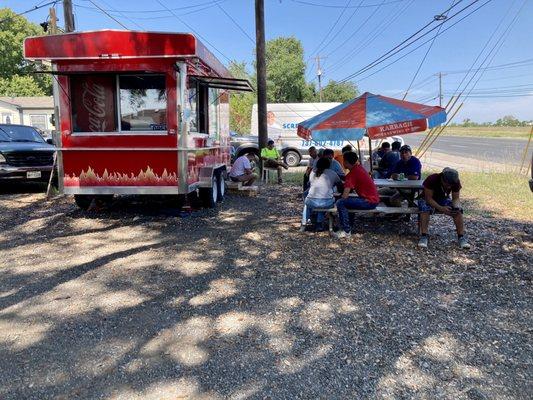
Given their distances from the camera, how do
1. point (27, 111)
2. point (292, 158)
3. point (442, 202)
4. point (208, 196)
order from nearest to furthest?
point (442, 202) → point (208, 196) → point (292, 158) → point (27, 111)

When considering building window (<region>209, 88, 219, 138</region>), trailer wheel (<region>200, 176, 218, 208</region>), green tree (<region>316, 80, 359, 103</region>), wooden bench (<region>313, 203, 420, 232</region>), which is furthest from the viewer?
green tree (<region>316, 80, 359, 103</region>)

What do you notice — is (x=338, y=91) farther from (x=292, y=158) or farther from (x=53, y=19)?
(x=53, y=19)

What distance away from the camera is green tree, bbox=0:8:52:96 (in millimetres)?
52344

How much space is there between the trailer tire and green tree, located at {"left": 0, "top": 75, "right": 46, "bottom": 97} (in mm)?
42975

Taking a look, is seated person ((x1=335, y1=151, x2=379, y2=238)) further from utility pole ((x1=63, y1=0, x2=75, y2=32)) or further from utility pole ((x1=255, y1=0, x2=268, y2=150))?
utility pole ((x1=63, y1=0, x2=75, y2=32))

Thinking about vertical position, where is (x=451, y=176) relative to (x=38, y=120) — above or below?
below

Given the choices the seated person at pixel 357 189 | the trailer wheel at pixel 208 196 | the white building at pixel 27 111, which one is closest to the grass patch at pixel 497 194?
the seated person at pixel 357 189

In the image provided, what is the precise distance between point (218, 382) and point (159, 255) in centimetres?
307

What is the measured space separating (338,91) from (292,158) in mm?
38122

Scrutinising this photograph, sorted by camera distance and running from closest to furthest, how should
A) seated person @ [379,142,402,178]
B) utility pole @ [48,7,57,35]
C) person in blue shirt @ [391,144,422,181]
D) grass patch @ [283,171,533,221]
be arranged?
person in blue shirt @ [391,144,422,181]
grass patch @ [283,171,533,221]
seated person @ [379,142,402,178]
utility pole @ [48,7,57,35]

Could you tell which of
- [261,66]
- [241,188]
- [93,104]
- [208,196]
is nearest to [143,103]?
[93,104]

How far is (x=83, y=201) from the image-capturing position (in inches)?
345

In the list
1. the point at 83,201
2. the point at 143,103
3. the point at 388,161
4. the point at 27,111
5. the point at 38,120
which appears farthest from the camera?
the point at 38,120

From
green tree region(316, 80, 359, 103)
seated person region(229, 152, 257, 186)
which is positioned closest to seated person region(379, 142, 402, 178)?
seated person region(229, 152, 257, 186)
